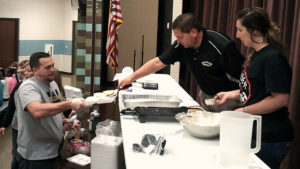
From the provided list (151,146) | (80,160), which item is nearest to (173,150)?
(151,146)

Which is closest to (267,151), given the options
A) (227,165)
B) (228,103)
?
(228,103)

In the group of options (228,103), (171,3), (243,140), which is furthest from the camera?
A: (171,3)

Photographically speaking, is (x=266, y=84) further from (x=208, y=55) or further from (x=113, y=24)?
(x=113, y=24)

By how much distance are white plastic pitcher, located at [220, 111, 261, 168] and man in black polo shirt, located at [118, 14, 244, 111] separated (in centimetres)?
109

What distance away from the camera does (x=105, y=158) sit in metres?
1.78

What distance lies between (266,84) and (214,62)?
81 cm

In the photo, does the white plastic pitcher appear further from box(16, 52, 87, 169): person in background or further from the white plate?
the white plate

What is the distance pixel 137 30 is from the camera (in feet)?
27.0

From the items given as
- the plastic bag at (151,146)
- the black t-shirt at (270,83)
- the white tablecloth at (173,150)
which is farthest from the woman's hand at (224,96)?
the plastic bag at (151,146)

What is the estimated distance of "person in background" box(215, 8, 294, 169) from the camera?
5.29 ft

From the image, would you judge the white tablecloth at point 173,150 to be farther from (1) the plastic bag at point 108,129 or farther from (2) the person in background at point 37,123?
(2) the person in background at point 37,123

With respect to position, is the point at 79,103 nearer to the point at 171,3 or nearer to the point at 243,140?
the point at 243,140

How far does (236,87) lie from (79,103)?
1141 millimetres

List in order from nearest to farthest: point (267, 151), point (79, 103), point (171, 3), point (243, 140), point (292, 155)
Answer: point (243, 140), point (267, 151), point (79, 103), point (292, 155), point (171, 3)
